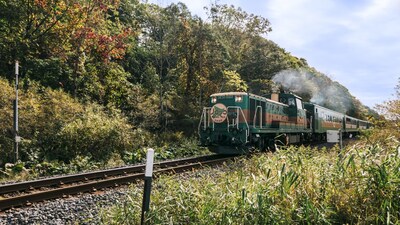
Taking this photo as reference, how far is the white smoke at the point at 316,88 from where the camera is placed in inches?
1384

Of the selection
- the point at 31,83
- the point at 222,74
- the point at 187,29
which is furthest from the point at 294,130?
the point at 31,83

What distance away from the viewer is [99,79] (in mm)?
19844

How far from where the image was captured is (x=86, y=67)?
19188 millimetres

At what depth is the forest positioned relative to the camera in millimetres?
12484

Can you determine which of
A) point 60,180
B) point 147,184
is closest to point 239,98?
point 60,180

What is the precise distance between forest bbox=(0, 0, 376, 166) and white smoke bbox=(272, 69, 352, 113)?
19.0ft

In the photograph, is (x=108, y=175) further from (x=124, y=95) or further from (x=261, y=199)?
(x=124, y=95)

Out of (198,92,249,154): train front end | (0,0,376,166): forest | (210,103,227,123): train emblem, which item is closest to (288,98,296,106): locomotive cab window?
(0,0,376,166): forest

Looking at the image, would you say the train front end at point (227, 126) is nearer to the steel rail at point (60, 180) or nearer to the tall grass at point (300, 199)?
the steel rail at point (60, 180)

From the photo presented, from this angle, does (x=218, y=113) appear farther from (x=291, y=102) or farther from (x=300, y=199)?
(x=300, y=199)

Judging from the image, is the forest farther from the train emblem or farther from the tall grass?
the tall grass

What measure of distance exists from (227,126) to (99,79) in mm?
9837

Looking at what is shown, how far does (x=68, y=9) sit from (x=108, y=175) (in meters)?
10.4

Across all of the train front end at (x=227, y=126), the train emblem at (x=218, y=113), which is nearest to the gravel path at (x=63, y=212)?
the train front end at (x=227, y=126)
